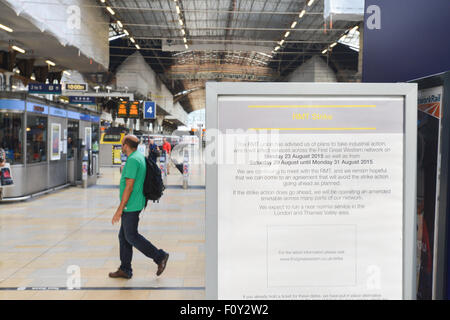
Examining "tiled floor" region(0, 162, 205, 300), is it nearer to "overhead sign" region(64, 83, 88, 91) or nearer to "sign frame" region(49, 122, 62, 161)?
"sign frame" region(49, 122, 62, 161)

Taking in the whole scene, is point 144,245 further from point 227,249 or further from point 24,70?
point 24,70

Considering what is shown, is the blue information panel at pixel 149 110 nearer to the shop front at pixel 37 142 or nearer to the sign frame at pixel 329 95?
the shop front at pixel 37 142

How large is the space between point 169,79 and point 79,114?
32754 mm

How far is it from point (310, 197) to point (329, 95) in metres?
0.39

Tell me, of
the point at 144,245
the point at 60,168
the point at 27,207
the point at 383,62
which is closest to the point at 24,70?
the point at 60,168

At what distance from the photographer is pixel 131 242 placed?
5.05 m

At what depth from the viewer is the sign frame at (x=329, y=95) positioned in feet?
5.43

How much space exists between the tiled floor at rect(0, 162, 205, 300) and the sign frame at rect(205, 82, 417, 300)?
3150 millimetres

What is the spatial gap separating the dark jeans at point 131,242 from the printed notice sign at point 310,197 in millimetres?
3444

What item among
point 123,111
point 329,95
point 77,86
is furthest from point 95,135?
point 329,95

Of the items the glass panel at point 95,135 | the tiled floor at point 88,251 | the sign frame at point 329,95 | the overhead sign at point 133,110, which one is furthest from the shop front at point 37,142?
the sign frame at point 329,95

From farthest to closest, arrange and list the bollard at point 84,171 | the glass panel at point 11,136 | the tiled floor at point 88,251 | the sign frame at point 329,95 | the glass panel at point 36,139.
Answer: the bollard at point 84,171 → the glass panel at point 36,139 → the glass panel at point 11,136 → the tiled floor at point 88,251 → the sign frame at point 329,95

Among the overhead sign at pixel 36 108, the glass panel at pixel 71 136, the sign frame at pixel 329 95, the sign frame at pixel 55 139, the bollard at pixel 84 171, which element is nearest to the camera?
the sign frame at pixel 329 95

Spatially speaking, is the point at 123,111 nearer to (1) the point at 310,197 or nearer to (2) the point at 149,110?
(2) the point at 149,110
